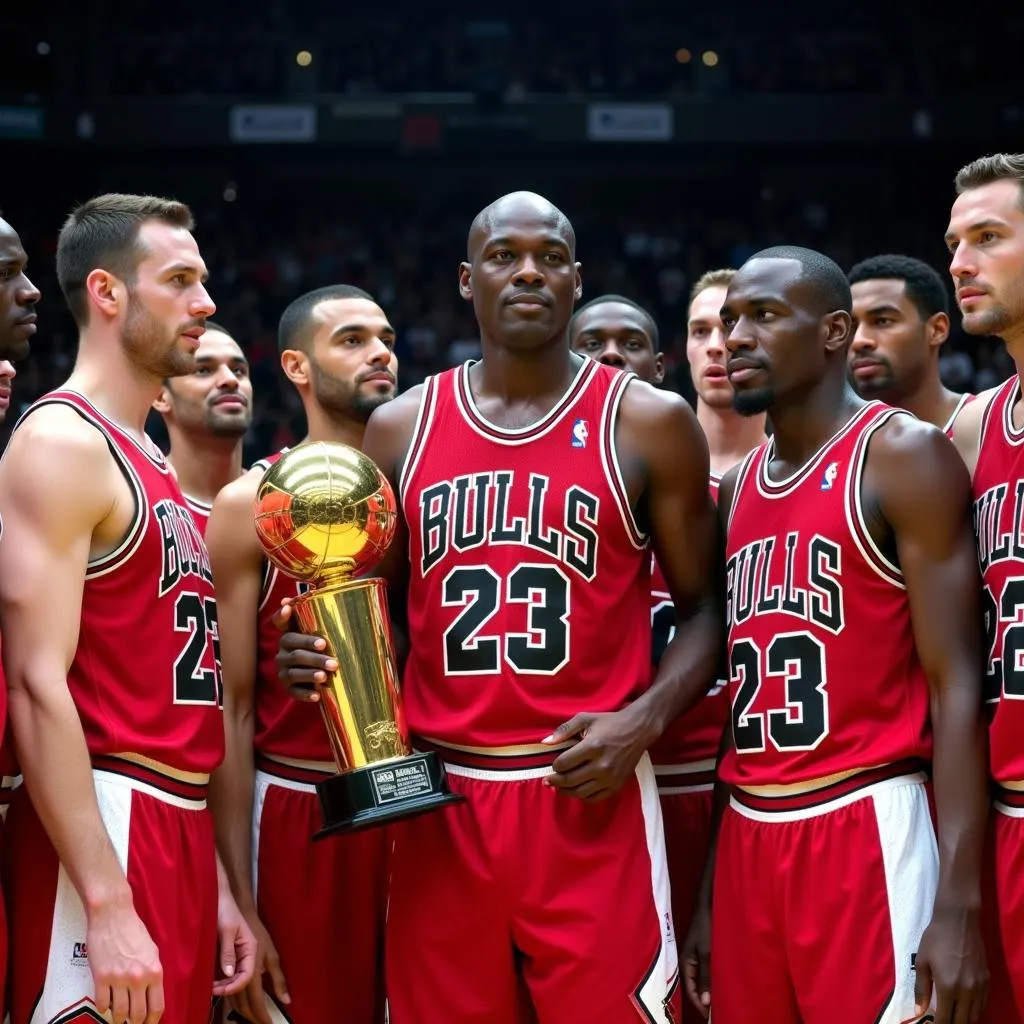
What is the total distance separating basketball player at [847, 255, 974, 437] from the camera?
187 inches

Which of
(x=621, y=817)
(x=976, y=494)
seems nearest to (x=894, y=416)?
(x=976, y=494)

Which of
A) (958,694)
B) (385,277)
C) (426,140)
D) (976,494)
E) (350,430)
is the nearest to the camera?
(958,694)

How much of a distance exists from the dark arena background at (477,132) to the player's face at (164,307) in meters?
12.8

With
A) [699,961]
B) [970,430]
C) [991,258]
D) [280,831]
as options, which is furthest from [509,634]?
[991,258]

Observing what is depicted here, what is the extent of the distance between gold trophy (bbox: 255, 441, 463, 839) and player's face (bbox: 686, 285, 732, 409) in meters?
1.83

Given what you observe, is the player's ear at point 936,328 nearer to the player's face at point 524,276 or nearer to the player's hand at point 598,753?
the player's face at point 524,276

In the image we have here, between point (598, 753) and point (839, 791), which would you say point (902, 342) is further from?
point (598, 753)

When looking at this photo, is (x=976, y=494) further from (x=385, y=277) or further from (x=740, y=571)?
(x=385, y=277)

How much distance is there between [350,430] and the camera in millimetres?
4621

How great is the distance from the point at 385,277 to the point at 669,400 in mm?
15517

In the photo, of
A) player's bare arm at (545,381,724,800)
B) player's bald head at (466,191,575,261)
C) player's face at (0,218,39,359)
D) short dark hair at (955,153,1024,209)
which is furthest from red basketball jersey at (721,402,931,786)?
player's face at (0,218,39,359)

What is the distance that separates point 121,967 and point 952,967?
167 centimetres

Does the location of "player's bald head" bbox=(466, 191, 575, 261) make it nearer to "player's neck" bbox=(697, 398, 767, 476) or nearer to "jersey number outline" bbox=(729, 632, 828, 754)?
"jersey number outline" bbox=(729, 632, 828, 754)

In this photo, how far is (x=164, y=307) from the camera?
→ 3.41 metres
